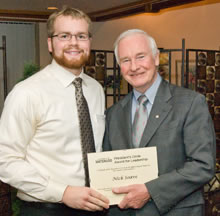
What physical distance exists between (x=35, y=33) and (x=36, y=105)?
288 inches

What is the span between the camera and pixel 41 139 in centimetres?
178

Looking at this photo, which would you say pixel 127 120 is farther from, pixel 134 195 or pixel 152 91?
pixel 134 195

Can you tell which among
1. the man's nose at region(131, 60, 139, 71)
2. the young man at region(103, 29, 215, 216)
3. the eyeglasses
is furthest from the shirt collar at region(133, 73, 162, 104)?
the eyeglasses

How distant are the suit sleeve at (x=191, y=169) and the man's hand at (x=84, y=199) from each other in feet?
0.72

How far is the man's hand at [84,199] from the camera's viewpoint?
165 centimetres

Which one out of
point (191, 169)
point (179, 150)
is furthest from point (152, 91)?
point (191, 169)

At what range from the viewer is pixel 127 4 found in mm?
7012

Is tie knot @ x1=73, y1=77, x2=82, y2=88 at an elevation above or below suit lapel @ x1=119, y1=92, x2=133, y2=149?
above

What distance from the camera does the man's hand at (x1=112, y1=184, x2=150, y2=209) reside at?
5.33 ft

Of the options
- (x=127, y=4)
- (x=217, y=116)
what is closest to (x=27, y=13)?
(x=127, y=4)

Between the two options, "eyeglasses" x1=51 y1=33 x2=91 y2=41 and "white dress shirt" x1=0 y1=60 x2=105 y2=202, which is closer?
"white dress shirt" x1=0 y1=60 x2=105 y2=202

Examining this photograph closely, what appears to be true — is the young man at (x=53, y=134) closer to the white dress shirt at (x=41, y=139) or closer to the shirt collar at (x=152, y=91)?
the white dress shirt at (x=41, y=139)

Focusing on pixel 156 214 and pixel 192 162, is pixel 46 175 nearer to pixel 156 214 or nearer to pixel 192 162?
pixel 156 214

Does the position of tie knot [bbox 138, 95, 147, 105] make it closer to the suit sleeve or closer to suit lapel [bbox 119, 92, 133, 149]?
suit lapel [bbox 119, 92, 133, 149]
